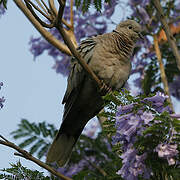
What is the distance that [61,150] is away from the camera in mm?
3467

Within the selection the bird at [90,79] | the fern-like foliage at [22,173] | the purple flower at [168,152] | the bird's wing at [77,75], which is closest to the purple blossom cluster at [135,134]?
the purple flower at [168,152]

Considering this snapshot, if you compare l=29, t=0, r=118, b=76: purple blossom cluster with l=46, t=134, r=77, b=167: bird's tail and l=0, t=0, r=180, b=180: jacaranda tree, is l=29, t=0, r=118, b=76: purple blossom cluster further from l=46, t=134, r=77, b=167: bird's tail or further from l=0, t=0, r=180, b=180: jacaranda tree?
l=46, t=134, r=77, b=167: bird's tail

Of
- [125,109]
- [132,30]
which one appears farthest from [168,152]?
[132,30]

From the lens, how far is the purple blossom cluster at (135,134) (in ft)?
5.84

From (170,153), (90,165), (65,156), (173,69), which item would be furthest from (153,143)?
(173,69)

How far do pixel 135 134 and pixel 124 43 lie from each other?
2.14 metres

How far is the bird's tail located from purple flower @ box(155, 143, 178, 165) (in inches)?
70.7

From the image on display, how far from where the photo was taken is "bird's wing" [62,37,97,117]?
3.67 meters

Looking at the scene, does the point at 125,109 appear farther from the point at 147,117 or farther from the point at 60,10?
the point at 60,10

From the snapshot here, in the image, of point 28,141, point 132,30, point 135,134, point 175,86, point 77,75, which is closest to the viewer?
point 135,134

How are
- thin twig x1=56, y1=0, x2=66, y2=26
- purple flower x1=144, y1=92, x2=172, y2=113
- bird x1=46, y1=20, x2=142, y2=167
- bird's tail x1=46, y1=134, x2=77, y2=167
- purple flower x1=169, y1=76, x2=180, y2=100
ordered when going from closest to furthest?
purple flower x1=144, y1=92, x2=172, y2=113 → thin twig x1=56, y1=0, x2=66, y2=26 → bird's tail x1=46, y1=134, x2=77, y2=167 → bird x1=46, y1=20, x2=142, y2=167 → purple flower x1=169, y1=76, x2=180, y2=100

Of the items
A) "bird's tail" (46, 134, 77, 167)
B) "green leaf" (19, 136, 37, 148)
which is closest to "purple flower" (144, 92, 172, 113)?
"bird's tail" (46, 134, 77, 167)

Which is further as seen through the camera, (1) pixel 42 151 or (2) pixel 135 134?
(1) pixel 42 151

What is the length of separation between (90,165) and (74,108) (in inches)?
25.4
